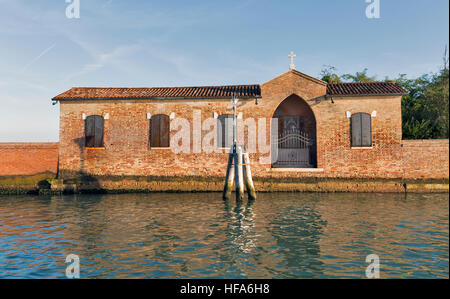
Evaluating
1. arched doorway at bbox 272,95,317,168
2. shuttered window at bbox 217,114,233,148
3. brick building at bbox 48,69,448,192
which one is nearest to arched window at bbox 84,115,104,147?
brick building at bbox 48,69,448,192

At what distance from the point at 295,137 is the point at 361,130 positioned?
3.24 meters

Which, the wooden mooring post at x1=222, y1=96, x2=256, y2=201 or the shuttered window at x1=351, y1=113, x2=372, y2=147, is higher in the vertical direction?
the shuttered window at x1=351, y1=113, x2=372, y2=147

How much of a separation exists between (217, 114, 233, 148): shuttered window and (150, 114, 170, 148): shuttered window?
2.61 meters

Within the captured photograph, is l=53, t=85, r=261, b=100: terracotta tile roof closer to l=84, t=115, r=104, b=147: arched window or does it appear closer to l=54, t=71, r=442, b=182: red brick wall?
l=54, t=71, r=442, b=182: red brick wall

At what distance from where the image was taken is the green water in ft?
17.3

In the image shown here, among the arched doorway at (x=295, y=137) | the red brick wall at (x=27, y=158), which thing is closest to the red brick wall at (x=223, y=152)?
the red brick wall at (x=27, y=158)

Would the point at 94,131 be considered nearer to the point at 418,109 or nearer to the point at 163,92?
the point at 163,92

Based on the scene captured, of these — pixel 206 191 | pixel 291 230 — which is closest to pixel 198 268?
pixel 291 230

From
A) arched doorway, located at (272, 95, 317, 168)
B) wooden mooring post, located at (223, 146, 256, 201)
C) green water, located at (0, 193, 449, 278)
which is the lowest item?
green water, located at (0, 193, 449, 278)

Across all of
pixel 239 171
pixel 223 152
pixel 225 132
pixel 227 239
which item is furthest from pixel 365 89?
pixel 227 239

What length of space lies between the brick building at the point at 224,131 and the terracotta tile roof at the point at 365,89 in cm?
4

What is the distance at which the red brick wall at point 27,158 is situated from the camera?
16.8 meters

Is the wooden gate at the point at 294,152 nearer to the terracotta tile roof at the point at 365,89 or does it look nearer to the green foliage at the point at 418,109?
the terracotta tile roof at the point at 365,89

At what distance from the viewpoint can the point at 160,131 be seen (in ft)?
53.8
